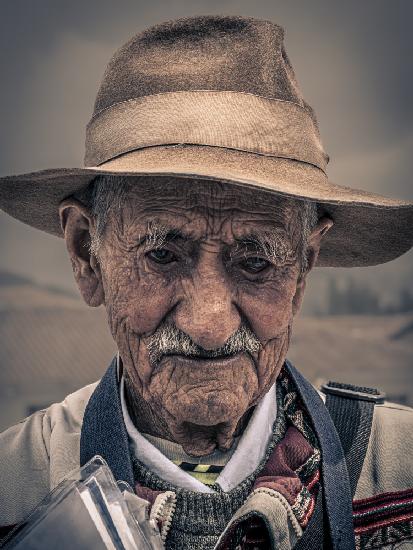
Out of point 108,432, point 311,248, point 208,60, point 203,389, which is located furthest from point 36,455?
point 208,60

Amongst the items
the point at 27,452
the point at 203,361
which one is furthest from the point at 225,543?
the point at 27,452

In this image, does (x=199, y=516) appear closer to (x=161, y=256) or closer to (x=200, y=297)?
(x=200, y=297)

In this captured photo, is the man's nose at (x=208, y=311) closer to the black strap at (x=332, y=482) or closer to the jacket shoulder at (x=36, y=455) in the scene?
the black strap at (x=332, y=482)

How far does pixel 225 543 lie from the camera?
4.89 feet

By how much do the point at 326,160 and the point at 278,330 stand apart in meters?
0.57

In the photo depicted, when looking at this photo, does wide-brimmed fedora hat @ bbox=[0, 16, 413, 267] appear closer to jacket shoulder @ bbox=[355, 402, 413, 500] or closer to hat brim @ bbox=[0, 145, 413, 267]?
hat brim @ bbox=[0, 145, 413, 267]

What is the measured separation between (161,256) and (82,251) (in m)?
0.36

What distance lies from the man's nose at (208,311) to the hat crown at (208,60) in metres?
0.52

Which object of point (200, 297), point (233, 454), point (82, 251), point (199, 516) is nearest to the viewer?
point (200, 297)

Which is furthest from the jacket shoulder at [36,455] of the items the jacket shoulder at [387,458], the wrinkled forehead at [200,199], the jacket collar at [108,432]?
the jacket shoulder at [387,458]

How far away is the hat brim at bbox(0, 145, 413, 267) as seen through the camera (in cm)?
151

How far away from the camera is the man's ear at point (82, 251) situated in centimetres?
185

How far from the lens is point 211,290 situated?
5.10 ft

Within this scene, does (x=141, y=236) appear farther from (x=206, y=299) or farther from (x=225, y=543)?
(x=225, y=543)
